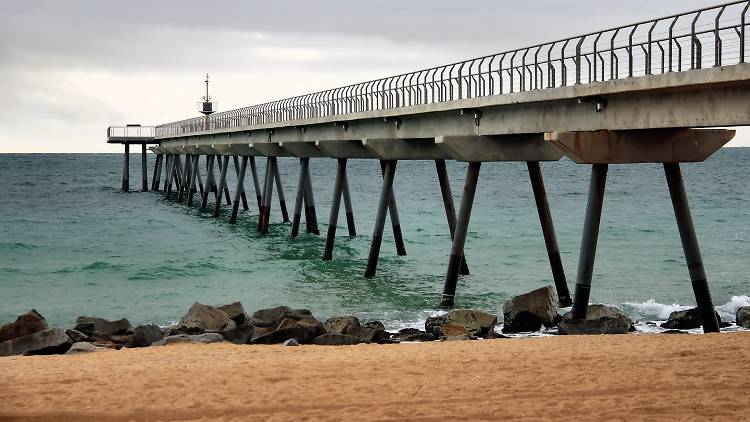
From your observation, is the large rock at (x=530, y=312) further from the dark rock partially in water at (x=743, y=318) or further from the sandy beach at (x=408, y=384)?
the sandy beach at (x=408, y=384)

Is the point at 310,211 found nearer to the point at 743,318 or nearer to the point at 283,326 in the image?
the point at 283,326

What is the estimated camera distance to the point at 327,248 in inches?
1374

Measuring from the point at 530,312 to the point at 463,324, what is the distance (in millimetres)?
1435

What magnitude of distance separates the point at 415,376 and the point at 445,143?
40.6ft

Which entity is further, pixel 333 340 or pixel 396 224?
pixel 396 224

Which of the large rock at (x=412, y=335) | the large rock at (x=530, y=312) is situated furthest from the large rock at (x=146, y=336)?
the large rock at (x=530, y=312)

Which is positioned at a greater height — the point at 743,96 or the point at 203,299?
the point at 743,96

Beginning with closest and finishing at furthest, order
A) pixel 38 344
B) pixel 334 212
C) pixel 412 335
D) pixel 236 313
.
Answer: pixel 38 344, pixel 412 335, pixel 236 313, pixel 334 212

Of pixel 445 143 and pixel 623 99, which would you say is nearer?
pixel 623 99

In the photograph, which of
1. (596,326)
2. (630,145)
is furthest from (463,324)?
(630,145)

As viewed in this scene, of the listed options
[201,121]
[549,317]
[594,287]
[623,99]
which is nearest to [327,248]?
[594,287]

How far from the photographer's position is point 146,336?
19031mm

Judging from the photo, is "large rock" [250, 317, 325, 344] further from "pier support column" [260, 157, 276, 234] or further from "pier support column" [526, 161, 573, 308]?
"pier support column" [260, 157, 276, 234]

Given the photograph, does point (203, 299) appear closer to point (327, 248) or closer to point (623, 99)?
point (327, 248)
